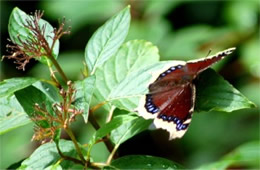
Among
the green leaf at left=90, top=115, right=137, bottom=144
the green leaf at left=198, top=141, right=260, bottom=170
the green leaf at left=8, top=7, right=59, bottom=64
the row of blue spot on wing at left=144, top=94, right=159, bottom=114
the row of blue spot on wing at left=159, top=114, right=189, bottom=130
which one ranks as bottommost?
the green leaf at left=198, top=141, right=260, bottom=170

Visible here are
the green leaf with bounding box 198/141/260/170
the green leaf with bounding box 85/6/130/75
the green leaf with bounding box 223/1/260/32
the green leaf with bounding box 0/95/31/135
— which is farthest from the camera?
the green leaf with bounding box 223/1/260/32

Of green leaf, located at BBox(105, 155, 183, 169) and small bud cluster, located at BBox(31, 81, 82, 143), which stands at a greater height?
small bud cluster, located at BBox(31, 81, 82, 143)

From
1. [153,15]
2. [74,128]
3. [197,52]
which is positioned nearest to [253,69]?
[197,52]

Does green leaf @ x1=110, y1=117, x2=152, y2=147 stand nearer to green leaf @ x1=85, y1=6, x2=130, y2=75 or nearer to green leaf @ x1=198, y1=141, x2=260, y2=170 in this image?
green leaf @ x1=85, y1=6, x2=130, y2=75

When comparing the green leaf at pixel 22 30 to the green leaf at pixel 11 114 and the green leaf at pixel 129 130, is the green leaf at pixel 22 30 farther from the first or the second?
the green leaf at pixel 129 130

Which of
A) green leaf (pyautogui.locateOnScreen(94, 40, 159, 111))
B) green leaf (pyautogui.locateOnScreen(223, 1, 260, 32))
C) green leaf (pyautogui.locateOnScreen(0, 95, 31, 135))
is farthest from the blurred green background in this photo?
green leaf (pyautogui.locateOnScreen(0, 95, 31, 135))

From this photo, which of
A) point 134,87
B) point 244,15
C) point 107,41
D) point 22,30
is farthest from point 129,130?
point 244,15

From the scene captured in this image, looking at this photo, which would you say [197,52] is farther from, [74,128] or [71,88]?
[71,88]
